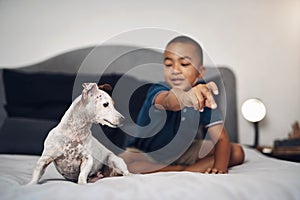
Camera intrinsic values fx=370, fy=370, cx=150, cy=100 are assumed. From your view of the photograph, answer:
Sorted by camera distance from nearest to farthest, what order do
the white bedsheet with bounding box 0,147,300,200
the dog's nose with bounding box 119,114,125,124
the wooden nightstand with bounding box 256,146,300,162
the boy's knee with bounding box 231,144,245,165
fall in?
the white bedsheet with bounding box 0,147,300,200 → the dog's nose with bounding box 119,114,125,124 → the boy's knee with bounding box 231,144,245,165 → the wooden nightstand with bounding box 256,146,300,162

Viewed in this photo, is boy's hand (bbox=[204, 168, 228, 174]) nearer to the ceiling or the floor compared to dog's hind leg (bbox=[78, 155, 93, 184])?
nearer to the floor

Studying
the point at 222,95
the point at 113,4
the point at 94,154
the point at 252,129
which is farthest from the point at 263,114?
the point at 94,154

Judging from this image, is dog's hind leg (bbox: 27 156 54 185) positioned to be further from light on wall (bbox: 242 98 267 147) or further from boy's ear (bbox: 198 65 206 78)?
light on wall (bbox: 242 98 267 147)

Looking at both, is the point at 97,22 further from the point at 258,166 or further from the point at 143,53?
the point at 258,166

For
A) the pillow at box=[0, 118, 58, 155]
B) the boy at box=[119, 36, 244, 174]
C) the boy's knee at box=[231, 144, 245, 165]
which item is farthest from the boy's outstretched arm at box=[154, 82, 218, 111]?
the pillow at box=[0, 118, 58, 155]

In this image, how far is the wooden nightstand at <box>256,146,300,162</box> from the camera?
1.49 metres

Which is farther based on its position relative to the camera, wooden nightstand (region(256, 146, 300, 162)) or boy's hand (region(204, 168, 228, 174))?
wooden nightstand (region(256, 146, 300, 162))

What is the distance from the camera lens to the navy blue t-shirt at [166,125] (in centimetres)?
86

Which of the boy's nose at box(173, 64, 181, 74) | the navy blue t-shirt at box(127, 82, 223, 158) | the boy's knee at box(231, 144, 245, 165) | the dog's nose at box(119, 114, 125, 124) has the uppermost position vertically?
the boy's nose at box(173, 64, 181, 74)

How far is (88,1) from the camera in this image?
1561mm

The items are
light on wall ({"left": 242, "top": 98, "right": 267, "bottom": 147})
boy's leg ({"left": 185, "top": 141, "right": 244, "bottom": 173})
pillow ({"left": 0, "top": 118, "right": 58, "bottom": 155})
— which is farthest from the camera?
light on wall ({"left": 242, "top": 98, "right": 267, "bottom": 147})

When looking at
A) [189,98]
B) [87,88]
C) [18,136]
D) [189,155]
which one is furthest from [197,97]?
[18,136]

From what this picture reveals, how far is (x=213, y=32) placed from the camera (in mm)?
1649

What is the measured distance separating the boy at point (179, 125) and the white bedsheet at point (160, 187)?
83mm
